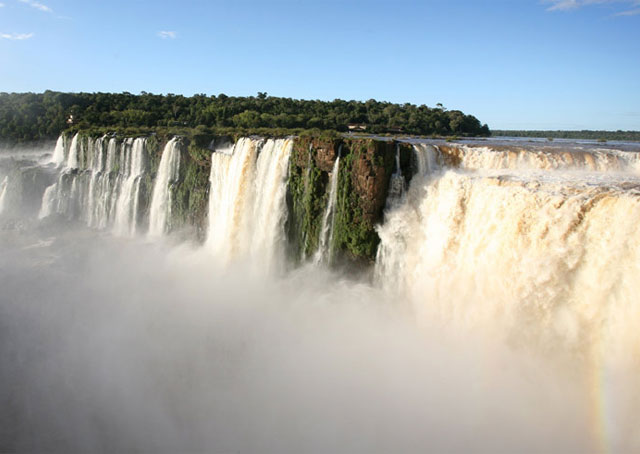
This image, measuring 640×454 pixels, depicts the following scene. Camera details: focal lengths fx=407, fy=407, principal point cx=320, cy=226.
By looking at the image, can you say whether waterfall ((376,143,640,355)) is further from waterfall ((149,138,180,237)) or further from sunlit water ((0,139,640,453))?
waterfall ((149,138,180,237))

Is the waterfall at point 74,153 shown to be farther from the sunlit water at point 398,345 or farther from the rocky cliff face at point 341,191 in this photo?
the rocky cliff face at point 341,191

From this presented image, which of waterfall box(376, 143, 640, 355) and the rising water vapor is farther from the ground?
waterfall box(376, 143, 640, 355)

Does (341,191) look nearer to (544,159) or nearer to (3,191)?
(544,159)

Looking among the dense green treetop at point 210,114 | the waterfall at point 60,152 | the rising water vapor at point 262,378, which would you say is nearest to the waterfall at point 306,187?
the rising water vapor at point 262,378

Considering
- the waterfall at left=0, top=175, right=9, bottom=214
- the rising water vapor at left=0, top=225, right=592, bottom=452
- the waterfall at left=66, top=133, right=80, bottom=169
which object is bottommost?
the rising water vapor at left=0, top=225, right=592, bottom=452

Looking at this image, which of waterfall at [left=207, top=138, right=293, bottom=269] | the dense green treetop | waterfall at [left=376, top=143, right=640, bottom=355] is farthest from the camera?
the dense green treetop

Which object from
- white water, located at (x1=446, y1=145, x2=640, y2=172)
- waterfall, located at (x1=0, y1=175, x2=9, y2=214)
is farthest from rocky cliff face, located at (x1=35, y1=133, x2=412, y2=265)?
waterfall, located at (x1=0, y1=175, x2=9, y2=214)

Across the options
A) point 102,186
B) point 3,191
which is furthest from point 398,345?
point 3,191
